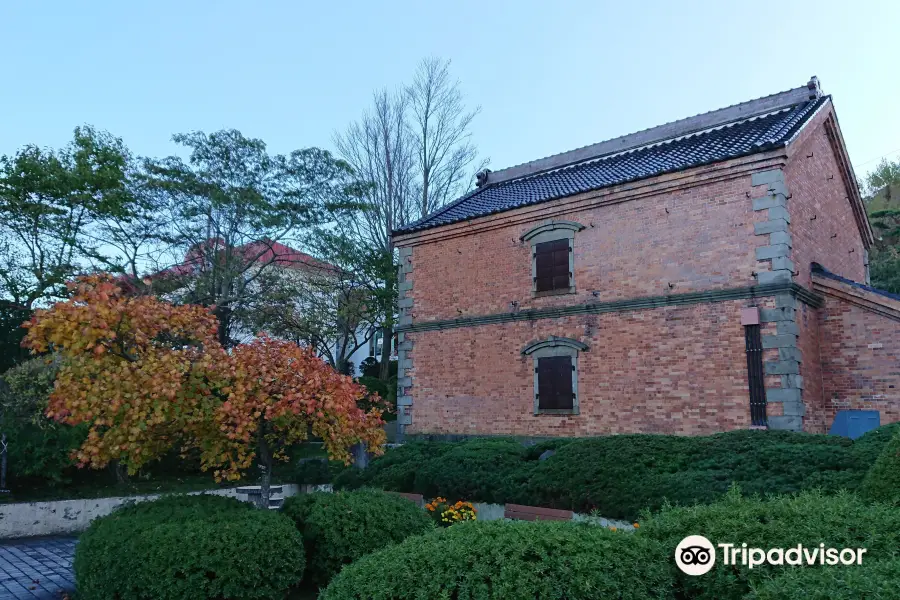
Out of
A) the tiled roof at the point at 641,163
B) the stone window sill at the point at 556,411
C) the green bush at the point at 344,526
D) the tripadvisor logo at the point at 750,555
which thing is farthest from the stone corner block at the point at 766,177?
the tripadvisor logo at the point at 750,555

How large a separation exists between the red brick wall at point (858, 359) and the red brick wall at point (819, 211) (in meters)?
1.13

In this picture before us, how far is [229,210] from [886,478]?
68.4ft

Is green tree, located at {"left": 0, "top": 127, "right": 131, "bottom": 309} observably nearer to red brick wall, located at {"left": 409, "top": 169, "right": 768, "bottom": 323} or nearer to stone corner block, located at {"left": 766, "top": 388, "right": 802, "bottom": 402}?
red brick wall, located at {"left": 409, "top": 169, "right": 768, "bottom": 323}

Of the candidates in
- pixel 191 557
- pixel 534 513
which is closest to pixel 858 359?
pixel 534 513

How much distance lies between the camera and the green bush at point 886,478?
5.31 m

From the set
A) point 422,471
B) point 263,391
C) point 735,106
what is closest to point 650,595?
point 263,391

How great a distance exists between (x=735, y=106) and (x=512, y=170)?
7.55 metres

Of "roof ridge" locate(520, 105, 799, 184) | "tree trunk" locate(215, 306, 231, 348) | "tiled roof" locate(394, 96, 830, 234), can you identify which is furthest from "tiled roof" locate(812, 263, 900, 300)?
"tree trunk" locate(215, 306, 231, 348)

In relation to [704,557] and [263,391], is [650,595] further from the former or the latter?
[263,391]

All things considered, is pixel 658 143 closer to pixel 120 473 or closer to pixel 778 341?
pixel 778 341

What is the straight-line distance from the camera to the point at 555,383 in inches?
605

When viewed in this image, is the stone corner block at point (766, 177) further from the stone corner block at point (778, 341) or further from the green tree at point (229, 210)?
the green tree at point (229, 210)

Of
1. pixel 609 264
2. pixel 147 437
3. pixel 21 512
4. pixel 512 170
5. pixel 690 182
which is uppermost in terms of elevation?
pixel 512 170

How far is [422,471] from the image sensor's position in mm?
11359
